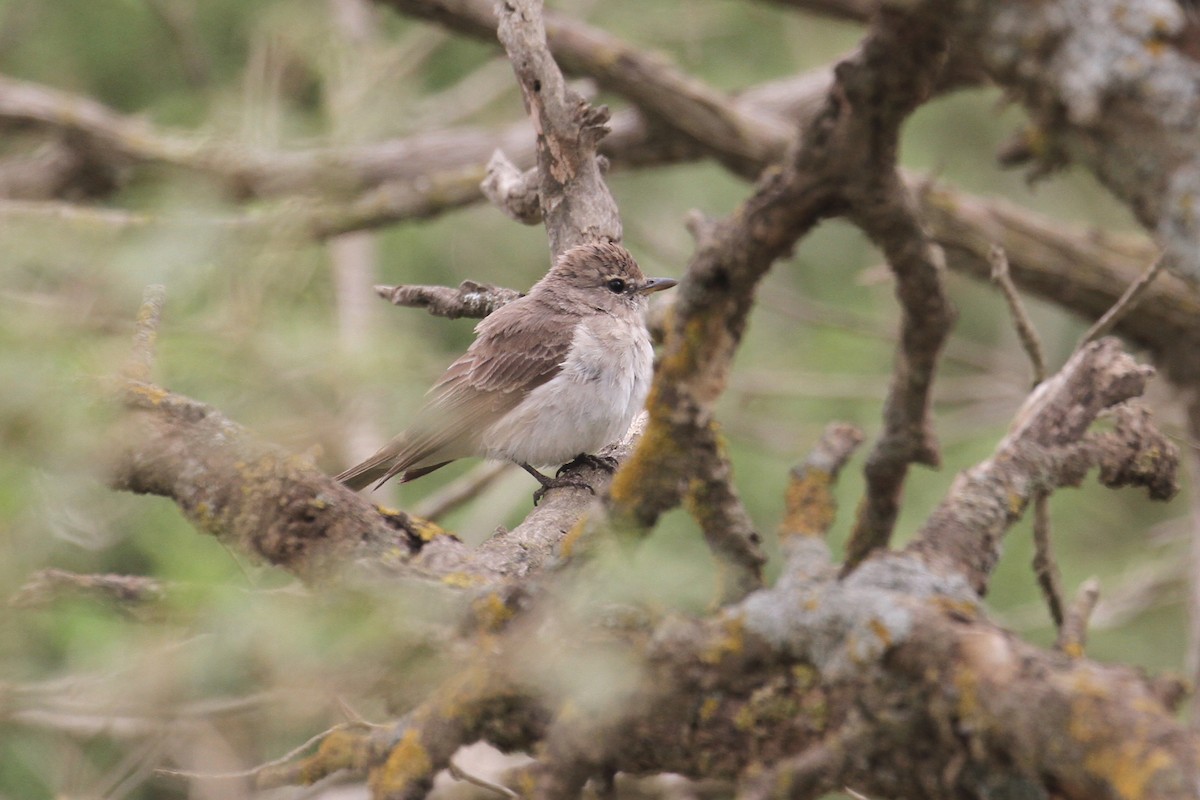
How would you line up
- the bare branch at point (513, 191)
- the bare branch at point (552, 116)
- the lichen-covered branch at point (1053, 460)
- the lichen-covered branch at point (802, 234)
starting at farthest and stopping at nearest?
the bare branch at point (513, 191) < the bare branch at point (552, 116) < the lichen-covered branch at point (1053, 460) < the lichen-covered branch at point (802, 234)

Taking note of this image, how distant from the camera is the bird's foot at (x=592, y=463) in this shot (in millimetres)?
5695

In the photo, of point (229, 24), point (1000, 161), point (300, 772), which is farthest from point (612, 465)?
point (229, 24)

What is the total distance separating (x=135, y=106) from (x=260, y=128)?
20.5 ft

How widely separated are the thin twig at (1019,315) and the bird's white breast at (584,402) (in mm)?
2028

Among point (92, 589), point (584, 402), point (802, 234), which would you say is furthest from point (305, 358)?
point (584, 402)

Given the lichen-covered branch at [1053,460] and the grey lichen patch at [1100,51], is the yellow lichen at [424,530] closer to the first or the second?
the lichen-covered branch at [1053,460]

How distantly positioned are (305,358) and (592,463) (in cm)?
340

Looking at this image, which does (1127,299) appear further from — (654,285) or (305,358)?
(305,358)

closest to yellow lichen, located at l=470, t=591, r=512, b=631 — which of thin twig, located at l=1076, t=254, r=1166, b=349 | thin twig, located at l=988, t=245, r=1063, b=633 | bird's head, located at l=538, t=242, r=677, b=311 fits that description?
thin twig, located at l=988, t=245, r=1063, b=633

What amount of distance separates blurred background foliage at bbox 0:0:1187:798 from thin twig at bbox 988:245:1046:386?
1301 mm

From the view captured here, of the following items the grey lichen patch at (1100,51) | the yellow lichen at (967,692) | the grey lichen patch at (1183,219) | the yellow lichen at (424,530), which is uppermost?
the grey lichen patch at (1100,51)

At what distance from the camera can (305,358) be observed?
2420 mm

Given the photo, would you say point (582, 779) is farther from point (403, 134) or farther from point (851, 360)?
point (851, 360)

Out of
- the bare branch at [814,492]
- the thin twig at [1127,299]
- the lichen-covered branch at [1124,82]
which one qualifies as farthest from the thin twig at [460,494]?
the lichen-covered branch at [1124,82]
